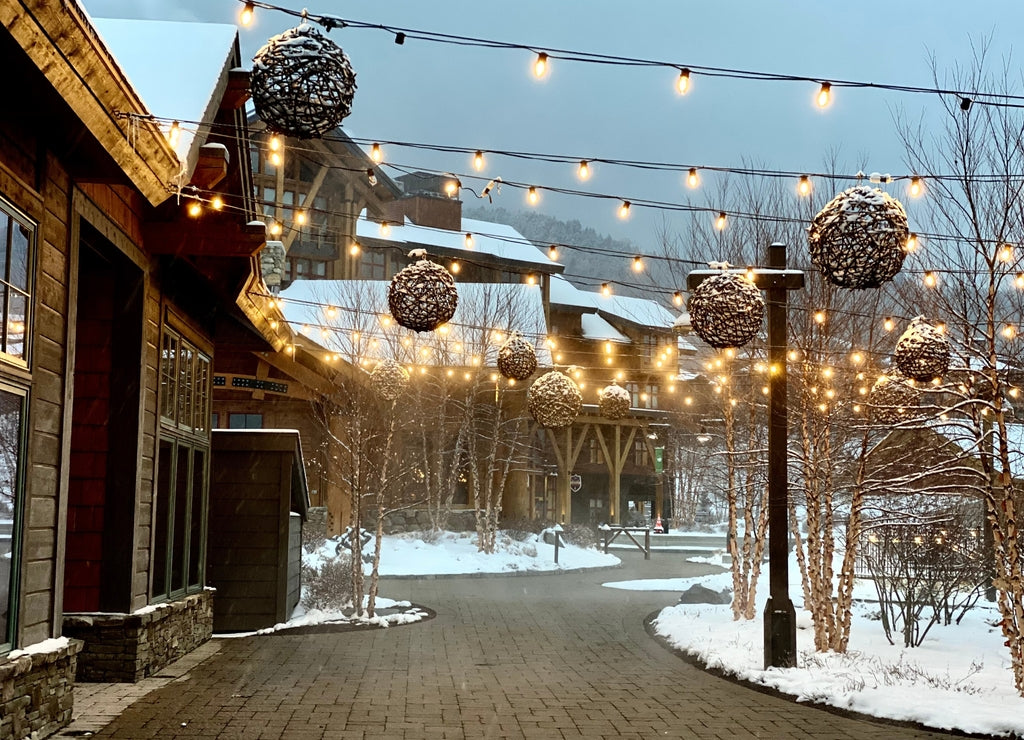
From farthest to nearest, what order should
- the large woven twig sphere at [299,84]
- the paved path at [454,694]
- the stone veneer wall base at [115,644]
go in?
the stone veneer wall base at [115,644], the paved path at [454,694], the large woven twig sphere at [299,84]

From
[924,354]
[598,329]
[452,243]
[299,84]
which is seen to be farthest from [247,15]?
[598,329]

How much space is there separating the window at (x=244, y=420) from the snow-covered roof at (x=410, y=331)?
92.7 inches

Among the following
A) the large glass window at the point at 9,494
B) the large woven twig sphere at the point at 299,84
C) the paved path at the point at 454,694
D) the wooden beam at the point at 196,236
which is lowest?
the paved path at the point at 454,694

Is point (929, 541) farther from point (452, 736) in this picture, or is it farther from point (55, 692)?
point (55, 692)

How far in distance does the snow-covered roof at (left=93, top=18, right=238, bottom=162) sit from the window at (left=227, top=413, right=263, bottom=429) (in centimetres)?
1596

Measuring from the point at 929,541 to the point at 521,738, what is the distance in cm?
701

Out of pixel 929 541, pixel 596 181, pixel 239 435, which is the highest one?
pixel 596 181

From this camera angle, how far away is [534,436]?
36.8m

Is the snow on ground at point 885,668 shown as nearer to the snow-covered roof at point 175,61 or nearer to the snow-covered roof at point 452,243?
the snow-covered roof at point 175,61

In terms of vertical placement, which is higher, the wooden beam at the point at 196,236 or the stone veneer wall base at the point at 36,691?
the wooden beam at the point at 196,236

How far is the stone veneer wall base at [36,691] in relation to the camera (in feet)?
19.9

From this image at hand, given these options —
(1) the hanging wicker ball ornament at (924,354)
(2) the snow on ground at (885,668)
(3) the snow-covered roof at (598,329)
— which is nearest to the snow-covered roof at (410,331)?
(3) the snow-covered roof at (598,329)

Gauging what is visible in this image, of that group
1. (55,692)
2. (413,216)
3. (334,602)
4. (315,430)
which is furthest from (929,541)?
(413,216)

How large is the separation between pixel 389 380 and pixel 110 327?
827 centimetres
